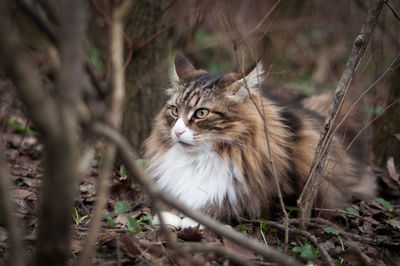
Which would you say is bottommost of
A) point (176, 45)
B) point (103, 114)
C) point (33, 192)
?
point (33, 192)

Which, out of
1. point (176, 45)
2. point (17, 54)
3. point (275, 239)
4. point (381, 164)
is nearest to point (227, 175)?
point (275, 239)

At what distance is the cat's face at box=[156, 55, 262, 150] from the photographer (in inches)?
119

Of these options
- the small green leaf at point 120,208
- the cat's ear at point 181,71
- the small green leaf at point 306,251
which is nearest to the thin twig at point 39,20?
the small green leaf at point 120,208

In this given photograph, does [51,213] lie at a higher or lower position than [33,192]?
higher

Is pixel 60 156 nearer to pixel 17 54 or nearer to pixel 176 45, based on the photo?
pixel 17 54

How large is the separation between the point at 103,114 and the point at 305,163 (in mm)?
2334

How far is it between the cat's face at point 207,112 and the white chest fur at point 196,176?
12 centimetres

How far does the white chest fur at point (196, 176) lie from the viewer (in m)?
3.08

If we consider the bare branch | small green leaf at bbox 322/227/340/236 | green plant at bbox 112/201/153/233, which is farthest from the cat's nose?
the bare branch

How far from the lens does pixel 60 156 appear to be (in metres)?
1.40

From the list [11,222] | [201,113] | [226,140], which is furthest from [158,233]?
[11,222]

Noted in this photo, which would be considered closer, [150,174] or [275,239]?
[275,239]

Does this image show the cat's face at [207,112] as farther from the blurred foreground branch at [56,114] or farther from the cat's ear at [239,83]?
the blurred foreground branch at [56,114]

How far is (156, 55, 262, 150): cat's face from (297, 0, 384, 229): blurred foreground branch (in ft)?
2.43
